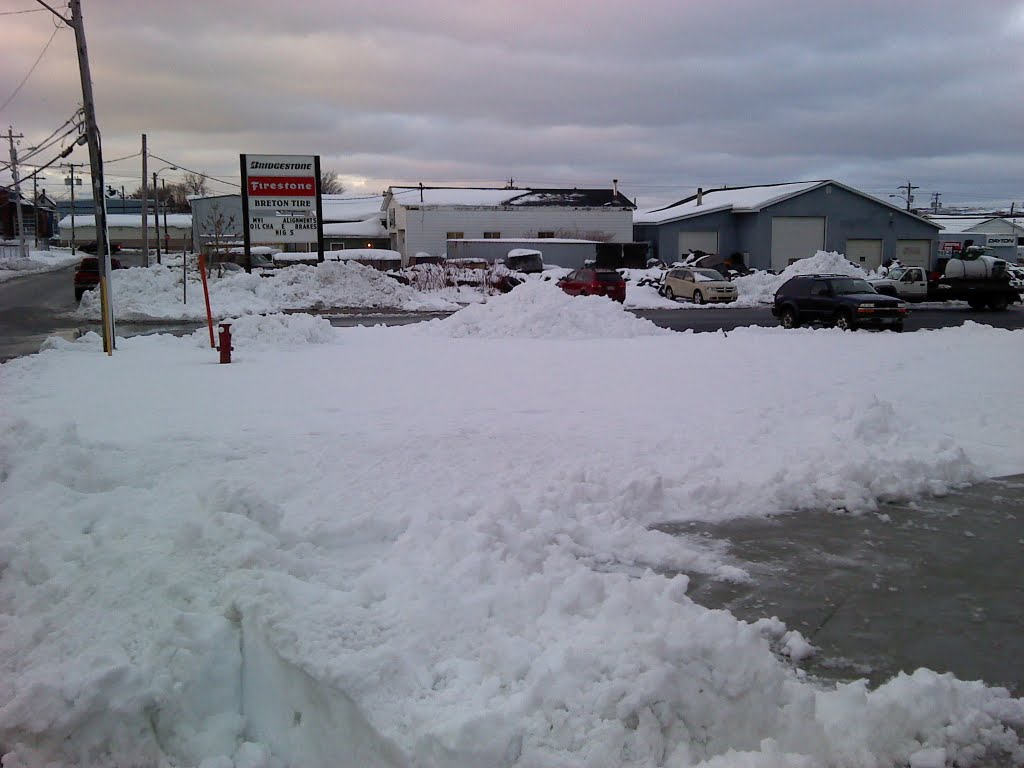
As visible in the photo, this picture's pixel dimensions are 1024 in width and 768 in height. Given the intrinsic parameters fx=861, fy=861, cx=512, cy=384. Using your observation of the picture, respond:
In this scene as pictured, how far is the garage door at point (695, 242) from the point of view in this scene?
5719 centimetres

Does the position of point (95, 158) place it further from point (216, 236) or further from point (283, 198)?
point (216, 236)

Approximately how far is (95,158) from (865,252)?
165 feet

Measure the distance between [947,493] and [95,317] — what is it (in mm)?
Result: 28283

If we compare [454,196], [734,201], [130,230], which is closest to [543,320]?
[734,201]

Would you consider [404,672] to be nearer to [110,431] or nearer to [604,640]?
[604,640]

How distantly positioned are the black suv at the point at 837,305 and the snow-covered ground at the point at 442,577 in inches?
452

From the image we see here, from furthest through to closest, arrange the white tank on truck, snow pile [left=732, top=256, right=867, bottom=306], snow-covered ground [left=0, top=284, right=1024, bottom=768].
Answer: snow pile [left=732, top=256, right=867, bottom=306] → the white tank on truck → snow-covered ground [left=0, top=284, right=1024, bottom=768]

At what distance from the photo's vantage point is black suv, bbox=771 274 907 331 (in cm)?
2220

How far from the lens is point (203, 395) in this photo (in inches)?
443

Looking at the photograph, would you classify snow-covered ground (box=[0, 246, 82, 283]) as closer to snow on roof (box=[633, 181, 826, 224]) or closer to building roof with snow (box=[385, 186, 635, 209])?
building roof with snow (box=[385, 186, 635, 209])

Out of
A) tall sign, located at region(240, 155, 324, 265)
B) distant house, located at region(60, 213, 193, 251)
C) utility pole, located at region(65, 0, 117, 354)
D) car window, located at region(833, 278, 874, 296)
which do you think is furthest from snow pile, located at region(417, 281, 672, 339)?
distant house, located at region(60, 213, 193, 251)

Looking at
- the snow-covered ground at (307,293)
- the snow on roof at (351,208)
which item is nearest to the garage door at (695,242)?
the snow-covered ground at (307,293)

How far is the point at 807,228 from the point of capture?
2191 inches

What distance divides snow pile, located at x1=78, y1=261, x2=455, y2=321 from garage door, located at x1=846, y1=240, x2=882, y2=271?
32518mm
